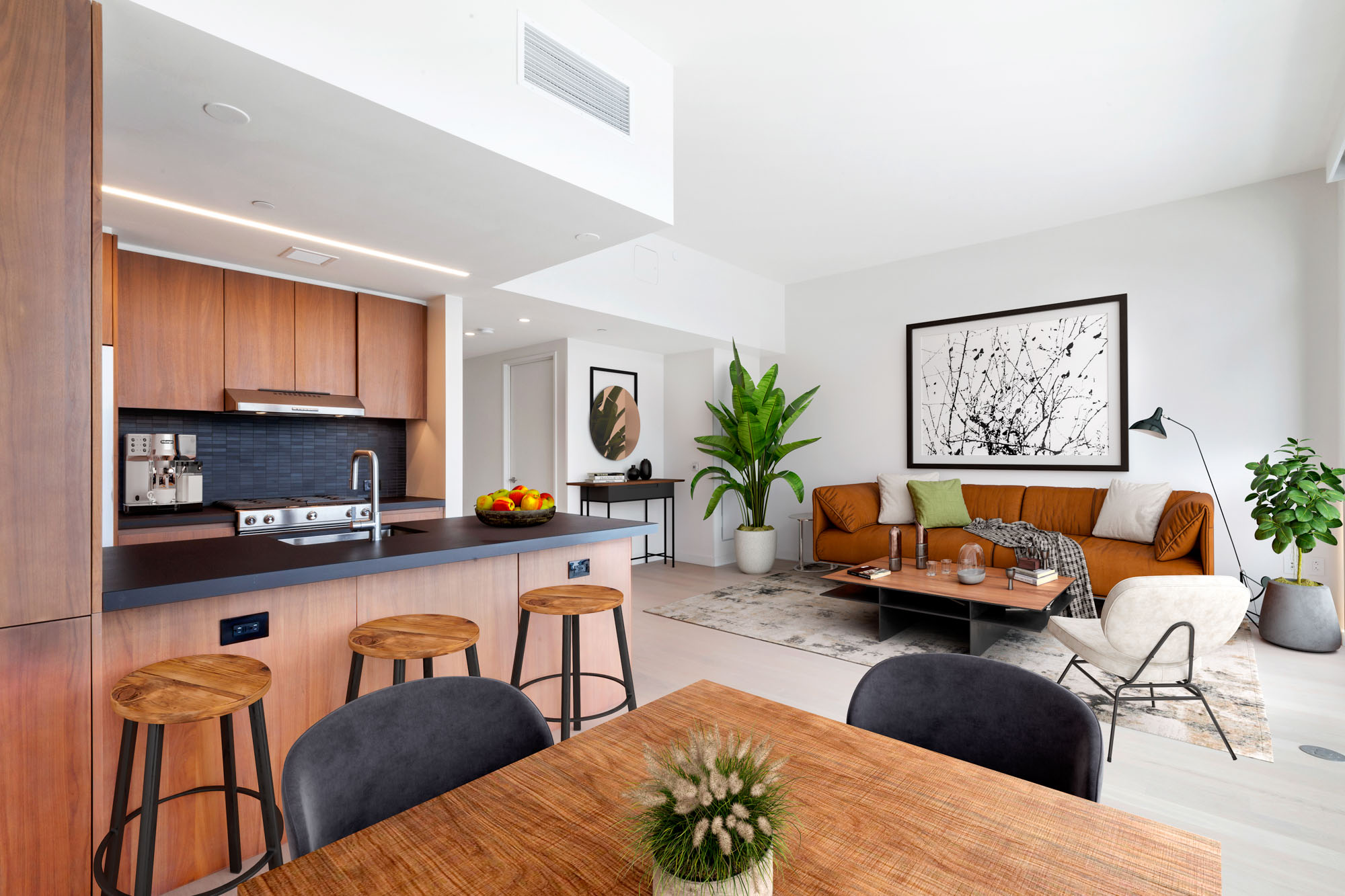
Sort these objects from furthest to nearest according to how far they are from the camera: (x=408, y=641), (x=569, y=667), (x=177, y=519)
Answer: (x=177, y=519)
(x=569, y=667)
(x=408, y=641)

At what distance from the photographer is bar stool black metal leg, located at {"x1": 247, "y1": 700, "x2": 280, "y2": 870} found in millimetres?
1564

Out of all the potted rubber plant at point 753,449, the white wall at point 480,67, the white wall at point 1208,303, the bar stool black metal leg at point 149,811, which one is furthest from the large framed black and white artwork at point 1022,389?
the bar stool black metal leg at point 149,811

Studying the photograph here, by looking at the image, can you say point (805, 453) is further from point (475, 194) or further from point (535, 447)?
point (475, 194)

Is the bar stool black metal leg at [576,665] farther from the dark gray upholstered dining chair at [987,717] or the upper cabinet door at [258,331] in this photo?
the upper cabinet door at [258,331]

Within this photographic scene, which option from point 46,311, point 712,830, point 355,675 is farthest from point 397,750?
point 46,311

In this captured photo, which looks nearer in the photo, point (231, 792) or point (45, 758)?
point (45, 758)

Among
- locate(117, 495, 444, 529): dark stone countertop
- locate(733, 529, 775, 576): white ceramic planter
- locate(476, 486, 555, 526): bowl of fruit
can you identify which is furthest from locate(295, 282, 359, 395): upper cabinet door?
locate(733, 529, 775, 576): white ceramic planter

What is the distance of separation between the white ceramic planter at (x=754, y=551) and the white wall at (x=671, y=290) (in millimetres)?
1790

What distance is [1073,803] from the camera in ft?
2.85

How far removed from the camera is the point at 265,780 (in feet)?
5.19

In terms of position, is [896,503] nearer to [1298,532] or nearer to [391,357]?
[1298,532]

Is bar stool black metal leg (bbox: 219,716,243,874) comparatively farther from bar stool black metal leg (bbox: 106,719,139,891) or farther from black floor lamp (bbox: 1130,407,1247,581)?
black floor lamp (bbox: 1130,407,1247,581)

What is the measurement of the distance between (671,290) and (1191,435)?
3862mm

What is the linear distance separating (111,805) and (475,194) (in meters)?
2.18
